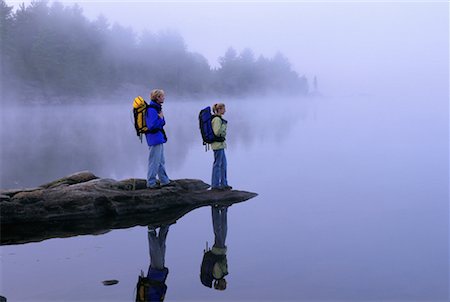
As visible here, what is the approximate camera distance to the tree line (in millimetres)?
87125

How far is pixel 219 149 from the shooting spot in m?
15.2

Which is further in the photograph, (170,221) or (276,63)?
(276,63)

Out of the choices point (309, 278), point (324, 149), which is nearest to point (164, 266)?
point (309, 278)

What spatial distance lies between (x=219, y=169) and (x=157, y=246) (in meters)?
4.90

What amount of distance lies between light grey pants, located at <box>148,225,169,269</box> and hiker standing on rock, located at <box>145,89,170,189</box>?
7.36 ft

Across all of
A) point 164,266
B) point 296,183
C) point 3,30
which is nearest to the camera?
point 164,266

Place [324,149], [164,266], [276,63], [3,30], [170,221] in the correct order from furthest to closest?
1. [276,63]
2. [3,30]
3. [324,149]
4. [170,221]
5. [164,266]

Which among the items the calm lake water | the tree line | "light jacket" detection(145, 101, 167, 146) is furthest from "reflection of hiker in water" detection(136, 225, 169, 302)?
the tree line

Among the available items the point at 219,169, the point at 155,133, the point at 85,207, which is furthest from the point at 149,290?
the point at 219,169

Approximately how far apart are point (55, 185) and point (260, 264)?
702cm

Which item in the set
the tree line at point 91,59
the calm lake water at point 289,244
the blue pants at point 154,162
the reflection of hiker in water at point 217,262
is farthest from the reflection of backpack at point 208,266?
the tree line at point 91,59

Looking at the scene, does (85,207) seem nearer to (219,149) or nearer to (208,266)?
(219,149)

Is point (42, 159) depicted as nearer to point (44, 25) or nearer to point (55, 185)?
point (55, 185)

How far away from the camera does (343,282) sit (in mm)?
9023
